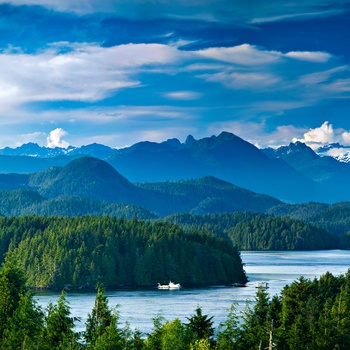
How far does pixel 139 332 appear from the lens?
78.8 meters

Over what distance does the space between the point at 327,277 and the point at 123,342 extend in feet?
216

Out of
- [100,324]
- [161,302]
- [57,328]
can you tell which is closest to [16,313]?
[57,328]

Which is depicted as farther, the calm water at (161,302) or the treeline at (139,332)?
the calm water at (161,302)

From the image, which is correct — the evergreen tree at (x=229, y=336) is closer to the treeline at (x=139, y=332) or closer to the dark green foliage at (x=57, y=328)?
the treeline at (x=139, y=332)

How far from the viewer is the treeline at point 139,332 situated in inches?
2746

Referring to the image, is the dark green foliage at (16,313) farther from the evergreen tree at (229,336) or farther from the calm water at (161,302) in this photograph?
the calm water at (161,302)

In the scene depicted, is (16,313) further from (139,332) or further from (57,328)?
(139,332)

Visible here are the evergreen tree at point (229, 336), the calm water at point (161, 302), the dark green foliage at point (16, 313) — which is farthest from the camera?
the calm water at point (161, 302)

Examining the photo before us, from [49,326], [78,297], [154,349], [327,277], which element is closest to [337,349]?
[154,349]

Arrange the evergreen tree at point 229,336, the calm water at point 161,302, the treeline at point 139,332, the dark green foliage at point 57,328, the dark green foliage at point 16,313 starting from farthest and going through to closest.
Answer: the calm water at point 161,302, the evergreen tree at point 229,336, the dark green foliage at point 57,328, the treeline at point 139,332, the dark green foliage at point 16,313

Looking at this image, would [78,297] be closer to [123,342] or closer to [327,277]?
Result: [327,277]

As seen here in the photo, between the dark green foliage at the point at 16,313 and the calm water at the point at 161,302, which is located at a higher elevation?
the dark green foliage at the point at 16,313

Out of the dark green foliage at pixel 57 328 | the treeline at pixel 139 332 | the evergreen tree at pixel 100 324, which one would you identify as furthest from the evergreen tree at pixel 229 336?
the dark green foliage at pixel 57 328

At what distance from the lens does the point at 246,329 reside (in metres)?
79.4
